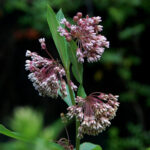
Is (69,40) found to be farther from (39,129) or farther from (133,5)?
(133,5)

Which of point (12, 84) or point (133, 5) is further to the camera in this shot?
point (12, 84)

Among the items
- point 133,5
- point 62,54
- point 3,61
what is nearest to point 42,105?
point 3,61

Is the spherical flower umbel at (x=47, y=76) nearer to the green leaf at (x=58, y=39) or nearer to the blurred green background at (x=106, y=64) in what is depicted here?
the green leaf at (x=58, y=39)

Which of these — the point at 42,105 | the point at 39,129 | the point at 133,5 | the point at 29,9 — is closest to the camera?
the point at 39,129

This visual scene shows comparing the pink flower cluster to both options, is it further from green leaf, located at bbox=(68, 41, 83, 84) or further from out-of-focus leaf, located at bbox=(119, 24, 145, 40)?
out-of-focus leaf, located at bbox=(119, 24, 145, 40)

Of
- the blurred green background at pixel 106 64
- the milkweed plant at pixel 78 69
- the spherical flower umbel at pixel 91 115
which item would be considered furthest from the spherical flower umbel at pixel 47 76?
the blurred green background at pixel 106 64

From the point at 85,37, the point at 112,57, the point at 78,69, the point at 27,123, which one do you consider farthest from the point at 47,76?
the point at 112,57
